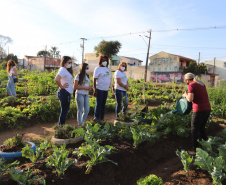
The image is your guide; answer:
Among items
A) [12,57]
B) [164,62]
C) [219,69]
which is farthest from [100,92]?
[12,57]

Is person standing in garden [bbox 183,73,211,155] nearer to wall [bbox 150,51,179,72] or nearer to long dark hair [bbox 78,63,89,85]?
long dark hair [bbox 78,63,89,85]

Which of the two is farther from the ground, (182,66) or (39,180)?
(182,66)

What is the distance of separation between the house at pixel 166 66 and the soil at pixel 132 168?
105 ft

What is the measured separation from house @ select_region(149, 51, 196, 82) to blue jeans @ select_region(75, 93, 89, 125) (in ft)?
103

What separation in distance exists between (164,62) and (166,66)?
949mm

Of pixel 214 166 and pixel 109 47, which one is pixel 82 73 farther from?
pixel 109 47

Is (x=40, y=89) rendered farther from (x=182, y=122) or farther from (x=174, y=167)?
(x=174, y=167)

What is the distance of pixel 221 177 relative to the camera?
2.38 metres

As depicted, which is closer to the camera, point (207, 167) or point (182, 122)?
point (207, 167)

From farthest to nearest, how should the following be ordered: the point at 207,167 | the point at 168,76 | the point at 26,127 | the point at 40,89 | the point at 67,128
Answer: the point at 168,76 < the point at 40,89 < the point at 26,127 < the point at 67,128 < the point at 207,167

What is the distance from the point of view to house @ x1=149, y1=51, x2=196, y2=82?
3487 centimetres

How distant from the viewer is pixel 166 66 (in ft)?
119

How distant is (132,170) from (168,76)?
112 feet

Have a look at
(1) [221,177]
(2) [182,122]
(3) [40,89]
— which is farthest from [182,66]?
(1) [221,177]
